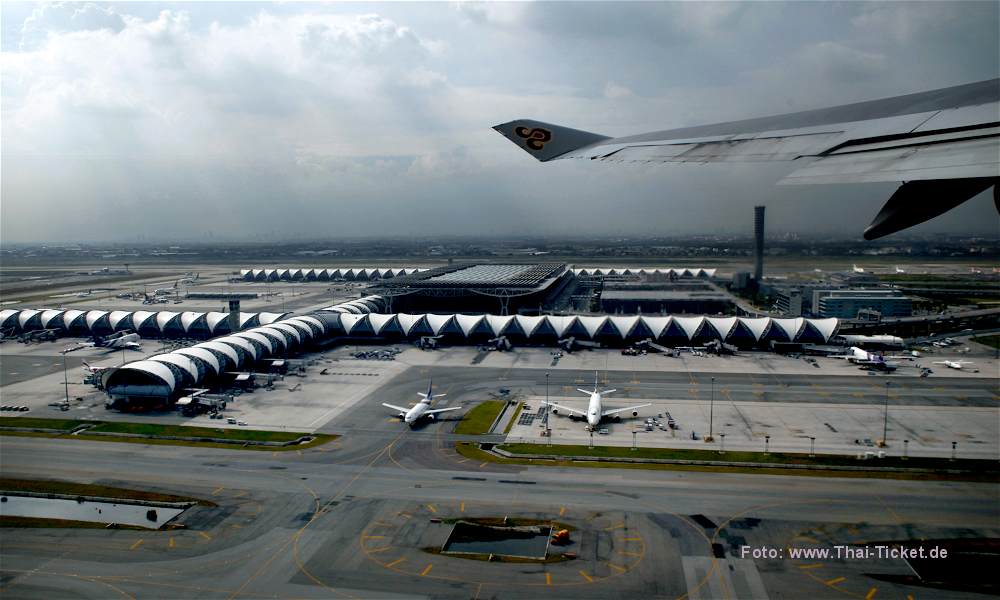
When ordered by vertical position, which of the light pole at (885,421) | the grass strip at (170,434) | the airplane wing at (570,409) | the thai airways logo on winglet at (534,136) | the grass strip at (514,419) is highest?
the thai airways logo on winglet at (534,136)

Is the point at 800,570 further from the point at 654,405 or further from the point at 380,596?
the point at 654,405

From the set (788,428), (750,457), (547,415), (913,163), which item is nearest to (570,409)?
(547,415)

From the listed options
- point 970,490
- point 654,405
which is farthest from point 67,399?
point 970,490

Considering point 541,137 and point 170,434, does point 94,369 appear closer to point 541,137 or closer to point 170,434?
point 170,434

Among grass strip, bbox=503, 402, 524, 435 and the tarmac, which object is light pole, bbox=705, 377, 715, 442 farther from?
grass strip, bbox=503, 402, 524, 435

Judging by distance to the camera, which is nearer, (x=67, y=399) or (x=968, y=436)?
(x=968, y=436)

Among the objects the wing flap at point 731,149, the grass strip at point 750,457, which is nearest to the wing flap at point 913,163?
the wing flap at point 731,149

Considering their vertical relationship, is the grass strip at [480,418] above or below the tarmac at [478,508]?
above

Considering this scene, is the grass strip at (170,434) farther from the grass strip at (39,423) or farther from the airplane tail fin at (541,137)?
the airplane tail fin at (541,137)
